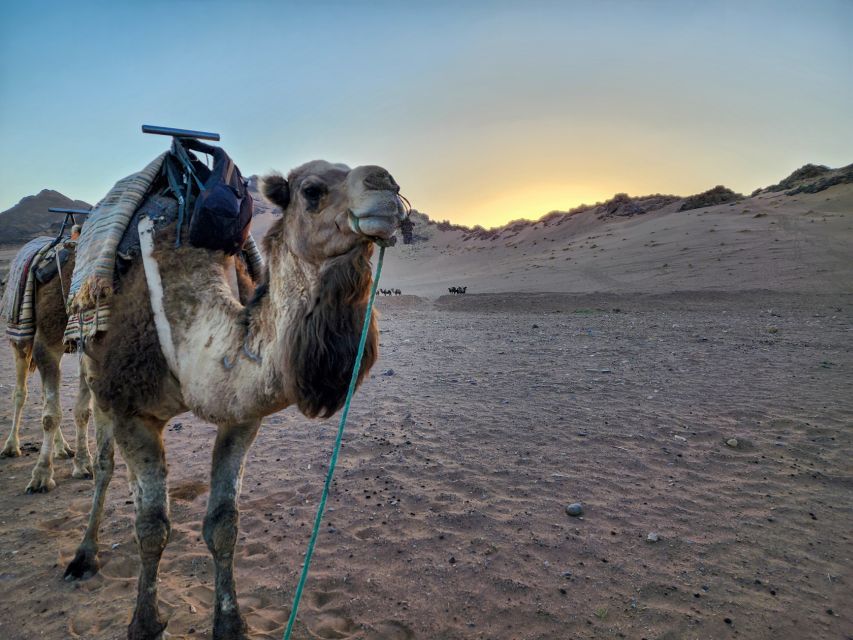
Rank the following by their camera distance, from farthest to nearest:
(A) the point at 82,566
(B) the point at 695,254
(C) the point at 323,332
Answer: (B) the point at 695,254 → (A) the point at 82,566 → (C) the point at 323,332

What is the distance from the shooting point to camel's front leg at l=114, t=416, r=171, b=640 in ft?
8.41

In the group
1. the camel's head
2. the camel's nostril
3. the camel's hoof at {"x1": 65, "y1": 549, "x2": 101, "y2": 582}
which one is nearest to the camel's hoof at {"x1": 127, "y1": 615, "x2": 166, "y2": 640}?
the camel's hoof at {"x1": 65, "y1": 549, "x2": 101, "y2": 582}

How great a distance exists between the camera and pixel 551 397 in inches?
259

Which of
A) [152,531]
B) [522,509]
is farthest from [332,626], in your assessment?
[522,509]

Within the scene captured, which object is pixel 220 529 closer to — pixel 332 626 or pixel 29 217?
pixel 332 626

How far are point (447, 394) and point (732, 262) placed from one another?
1574cm

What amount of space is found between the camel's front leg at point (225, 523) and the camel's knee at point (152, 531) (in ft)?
0.69

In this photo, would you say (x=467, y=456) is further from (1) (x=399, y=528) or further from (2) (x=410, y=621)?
(2) (x=410, y=621)

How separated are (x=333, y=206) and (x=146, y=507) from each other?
1.91 meters

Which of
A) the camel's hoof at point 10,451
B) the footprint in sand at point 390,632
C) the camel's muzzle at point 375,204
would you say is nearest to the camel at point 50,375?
the camel's hoof at point 10,451

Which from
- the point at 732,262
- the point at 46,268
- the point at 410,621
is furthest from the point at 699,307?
the point at 46,268

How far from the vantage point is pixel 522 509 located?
3.85 meters

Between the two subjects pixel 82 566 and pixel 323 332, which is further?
pixel 82 566

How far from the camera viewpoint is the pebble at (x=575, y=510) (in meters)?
3.75
